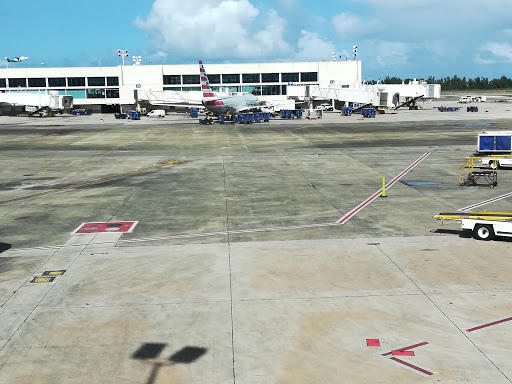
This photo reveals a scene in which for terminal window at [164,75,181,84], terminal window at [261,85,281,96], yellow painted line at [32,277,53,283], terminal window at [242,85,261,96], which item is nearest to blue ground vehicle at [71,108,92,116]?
terminal window at [164,75,181,84]

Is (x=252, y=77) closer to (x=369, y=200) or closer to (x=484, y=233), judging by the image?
(x=369, y=200)

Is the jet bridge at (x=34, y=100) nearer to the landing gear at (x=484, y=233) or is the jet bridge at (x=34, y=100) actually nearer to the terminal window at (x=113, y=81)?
the terminal window at (x=113, y=81)

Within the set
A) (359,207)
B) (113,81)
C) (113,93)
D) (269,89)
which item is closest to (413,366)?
(359,207)

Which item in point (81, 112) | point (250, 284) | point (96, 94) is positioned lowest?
point (250, 284)

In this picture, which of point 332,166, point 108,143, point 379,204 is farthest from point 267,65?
point 379,204

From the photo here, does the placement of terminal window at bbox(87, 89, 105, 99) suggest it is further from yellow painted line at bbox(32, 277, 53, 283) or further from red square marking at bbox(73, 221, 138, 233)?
yellow painted line at bbox(32, 277, 53, 283)

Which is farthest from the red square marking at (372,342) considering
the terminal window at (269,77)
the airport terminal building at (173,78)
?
the terminal window at (269,77)
